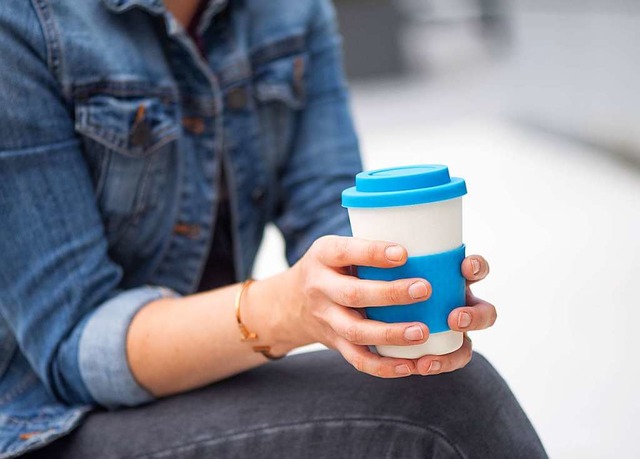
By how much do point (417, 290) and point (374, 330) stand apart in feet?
0.18

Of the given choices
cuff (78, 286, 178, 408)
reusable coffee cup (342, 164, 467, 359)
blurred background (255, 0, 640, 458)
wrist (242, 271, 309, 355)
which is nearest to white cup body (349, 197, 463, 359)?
reusable coffee cup (342, 164, 467, 359)

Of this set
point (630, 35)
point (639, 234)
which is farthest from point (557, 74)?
point (639, 234)

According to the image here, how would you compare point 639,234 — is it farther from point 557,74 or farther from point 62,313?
point 557,74

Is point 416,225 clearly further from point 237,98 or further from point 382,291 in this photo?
point 237,98

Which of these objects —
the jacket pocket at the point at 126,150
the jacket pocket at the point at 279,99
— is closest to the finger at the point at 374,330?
the jacket pocket at the point at 126,150

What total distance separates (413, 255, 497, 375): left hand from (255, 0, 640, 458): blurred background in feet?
2.72

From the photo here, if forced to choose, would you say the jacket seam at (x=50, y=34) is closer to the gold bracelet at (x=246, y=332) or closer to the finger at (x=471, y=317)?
the gold bracelet at (x=246, y=332)

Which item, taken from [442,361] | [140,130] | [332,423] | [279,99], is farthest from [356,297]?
[279,99]

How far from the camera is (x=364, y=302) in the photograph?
0.73 metres

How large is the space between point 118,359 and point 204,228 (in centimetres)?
27

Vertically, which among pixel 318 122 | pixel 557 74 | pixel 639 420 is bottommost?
pixel 639 420

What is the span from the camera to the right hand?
0.72 m

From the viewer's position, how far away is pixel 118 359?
948 millimetres

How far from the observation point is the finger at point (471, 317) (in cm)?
75
